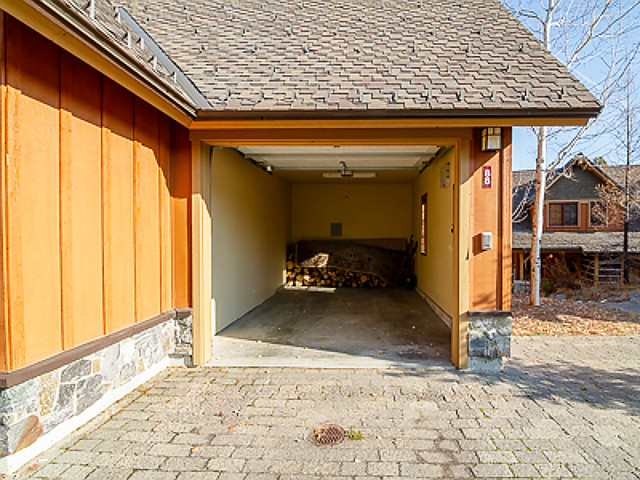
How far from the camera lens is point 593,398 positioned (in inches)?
130

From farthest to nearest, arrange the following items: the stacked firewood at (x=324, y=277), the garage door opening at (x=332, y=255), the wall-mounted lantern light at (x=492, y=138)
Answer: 1. the stacked firewood at (x=324, y=277)
2. the garage door opening at (x=332, y=255)
3. the wall-mounted lantern light at (x=492, y=138)

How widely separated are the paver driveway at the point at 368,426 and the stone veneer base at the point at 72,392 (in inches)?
4.4

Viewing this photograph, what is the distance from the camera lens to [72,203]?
267cm

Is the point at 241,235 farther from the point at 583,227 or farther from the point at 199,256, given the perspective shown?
the point at 583,227

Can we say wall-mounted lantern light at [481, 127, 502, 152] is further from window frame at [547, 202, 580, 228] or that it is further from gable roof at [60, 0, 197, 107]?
window frame at [547, 202, 580, 228]

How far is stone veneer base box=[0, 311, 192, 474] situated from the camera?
2.25 metres

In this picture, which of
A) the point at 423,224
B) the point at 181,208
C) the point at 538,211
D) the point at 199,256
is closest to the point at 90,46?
the point at 181,208

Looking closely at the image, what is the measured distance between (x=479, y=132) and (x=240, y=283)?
173 inches

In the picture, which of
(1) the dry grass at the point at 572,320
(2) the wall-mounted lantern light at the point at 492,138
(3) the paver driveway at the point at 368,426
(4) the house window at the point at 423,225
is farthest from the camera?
(4) the house window at the point at 423,225

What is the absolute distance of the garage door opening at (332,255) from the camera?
16.0 feet

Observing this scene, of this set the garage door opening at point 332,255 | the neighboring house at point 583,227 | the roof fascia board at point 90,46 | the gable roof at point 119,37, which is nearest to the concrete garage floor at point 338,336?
the garage door opening at point 332,255

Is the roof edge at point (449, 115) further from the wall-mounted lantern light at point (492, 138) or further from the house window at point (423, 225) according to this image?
the house window at point (423, 225)

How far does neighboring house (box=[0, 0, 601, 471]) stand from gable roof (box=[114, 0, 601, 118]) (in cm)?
3

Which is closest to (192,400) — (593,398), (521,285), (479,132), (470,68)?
(593,398)
